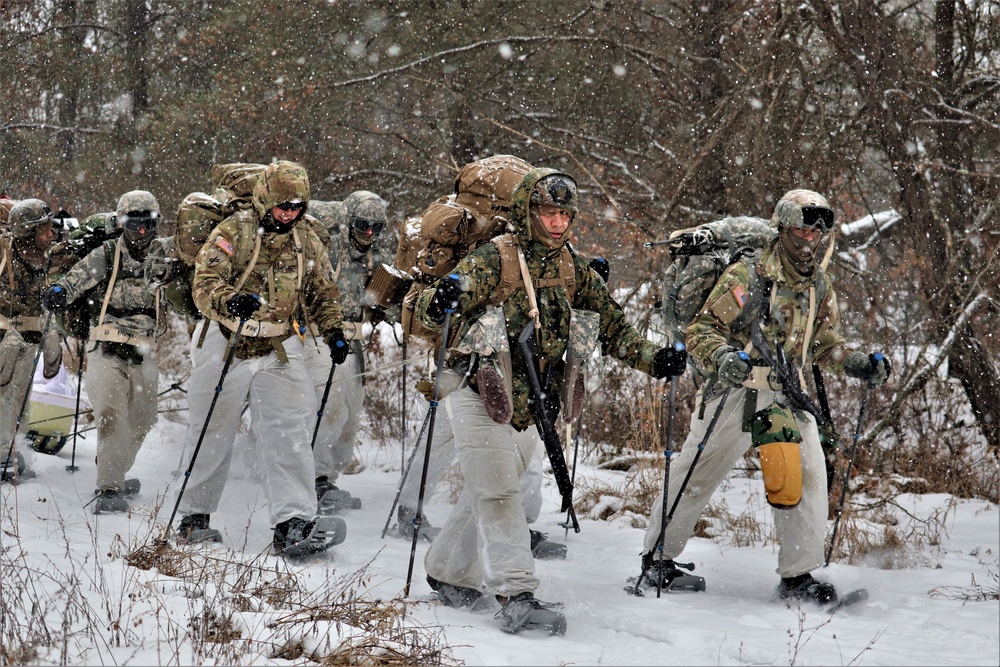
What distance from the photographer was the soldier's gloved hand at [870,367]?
17.8 feet

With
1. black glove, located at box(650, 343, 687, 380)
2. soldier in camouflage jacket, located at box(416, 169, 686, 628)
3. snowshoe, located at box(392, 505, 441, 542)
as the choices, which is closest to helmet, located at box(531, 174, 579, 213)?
soldier in camouflage jacket, located at box(416, 169, 686, 628)

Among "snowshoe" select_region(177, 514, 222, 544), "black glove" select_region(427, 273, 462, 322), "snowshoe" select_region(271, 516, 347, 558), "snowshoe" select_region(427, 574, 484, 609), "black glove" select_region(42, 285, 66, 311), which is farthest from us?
"black glove" select_region(42, 285, 66, 311)

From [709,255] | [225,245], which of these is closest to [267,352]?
[225,245]

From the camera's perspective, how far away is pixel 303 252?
6230mm

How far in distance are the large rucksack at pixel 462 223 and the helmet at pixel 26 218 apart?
14.4 ft

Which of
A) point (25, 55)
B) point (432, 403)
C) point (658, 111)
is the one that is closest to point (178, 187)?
point (25, 55)

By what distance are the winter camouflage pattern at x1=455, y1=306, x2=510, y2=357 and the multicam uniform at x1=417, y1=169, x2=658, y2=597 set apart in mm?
84

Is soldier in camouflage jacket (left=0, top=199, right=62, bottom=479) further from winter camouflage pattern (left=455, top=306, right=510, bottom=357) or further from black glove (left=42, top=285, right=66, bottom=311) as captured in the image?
winter camouflage pattern (left=455, top=306, right=510, bottom=357)

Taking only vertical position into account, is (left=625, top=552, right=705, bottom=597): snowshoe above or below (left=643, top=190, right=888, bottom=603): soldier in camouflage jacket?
below

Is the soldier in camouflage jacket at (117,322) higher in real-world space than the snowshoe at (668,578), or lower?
higher

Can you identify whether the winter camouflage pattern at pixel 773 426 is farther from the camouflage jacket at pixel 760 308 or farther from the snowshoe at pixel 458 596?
the snowshoe at pixel 458 596

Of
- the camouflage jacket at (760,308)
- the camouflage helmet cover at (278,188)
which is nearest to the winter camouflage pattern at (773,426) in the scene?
the camouflage jacket at (760,308)

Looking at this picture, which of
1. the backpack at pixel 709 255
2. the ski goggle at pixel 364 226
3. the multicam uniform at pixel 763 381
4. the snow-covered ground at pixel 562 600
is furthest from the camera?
the ski goggle at pixel 364 226

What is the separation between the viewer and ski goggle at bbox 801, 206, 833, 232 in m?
5.36
